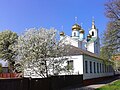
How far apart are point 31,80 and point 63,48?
6.56 m

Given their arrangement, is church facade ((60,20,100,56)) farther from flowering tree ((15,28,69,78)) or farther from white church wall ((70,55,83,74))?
flowering tree ((15,28,69,78))

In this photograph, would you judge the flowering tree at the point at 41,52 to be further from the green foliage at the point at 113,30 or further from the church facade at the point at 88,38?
the church facade at the point at 88,38

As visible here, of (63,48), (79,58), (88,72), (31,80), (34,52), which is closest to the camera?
(31,80)

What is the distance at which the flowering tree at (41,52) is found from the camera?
21.9 metres

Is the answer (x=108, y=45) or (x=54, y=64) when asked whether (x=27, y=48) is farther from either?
(x=108, y=45)

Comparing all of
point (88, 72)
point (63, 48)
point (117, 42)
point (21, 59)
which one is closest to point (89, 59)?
point (88, 72)

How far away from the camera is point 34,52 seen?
21.8 metres

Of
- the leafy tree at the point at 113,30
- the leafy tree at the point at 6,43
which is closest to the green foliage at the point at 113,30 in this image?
the leafy tree at the point at 113,30

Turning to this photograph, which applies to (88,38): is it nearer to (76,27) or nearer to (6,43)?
(76,27)

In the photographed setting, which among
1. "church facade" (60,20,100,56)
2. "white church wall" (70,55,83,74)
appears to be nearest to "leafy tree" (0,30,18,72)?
"church facade" (60,20,100,56)

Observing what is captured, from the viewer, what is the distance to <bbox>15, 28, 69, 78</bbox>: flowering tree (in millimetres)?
21906

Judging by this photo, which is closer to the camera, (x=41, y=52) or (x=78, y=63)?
(x=41, y=52)

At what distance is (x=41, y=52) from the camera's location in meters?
21.9

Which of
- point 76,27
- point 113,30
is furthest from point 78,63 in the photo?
point 76,27
